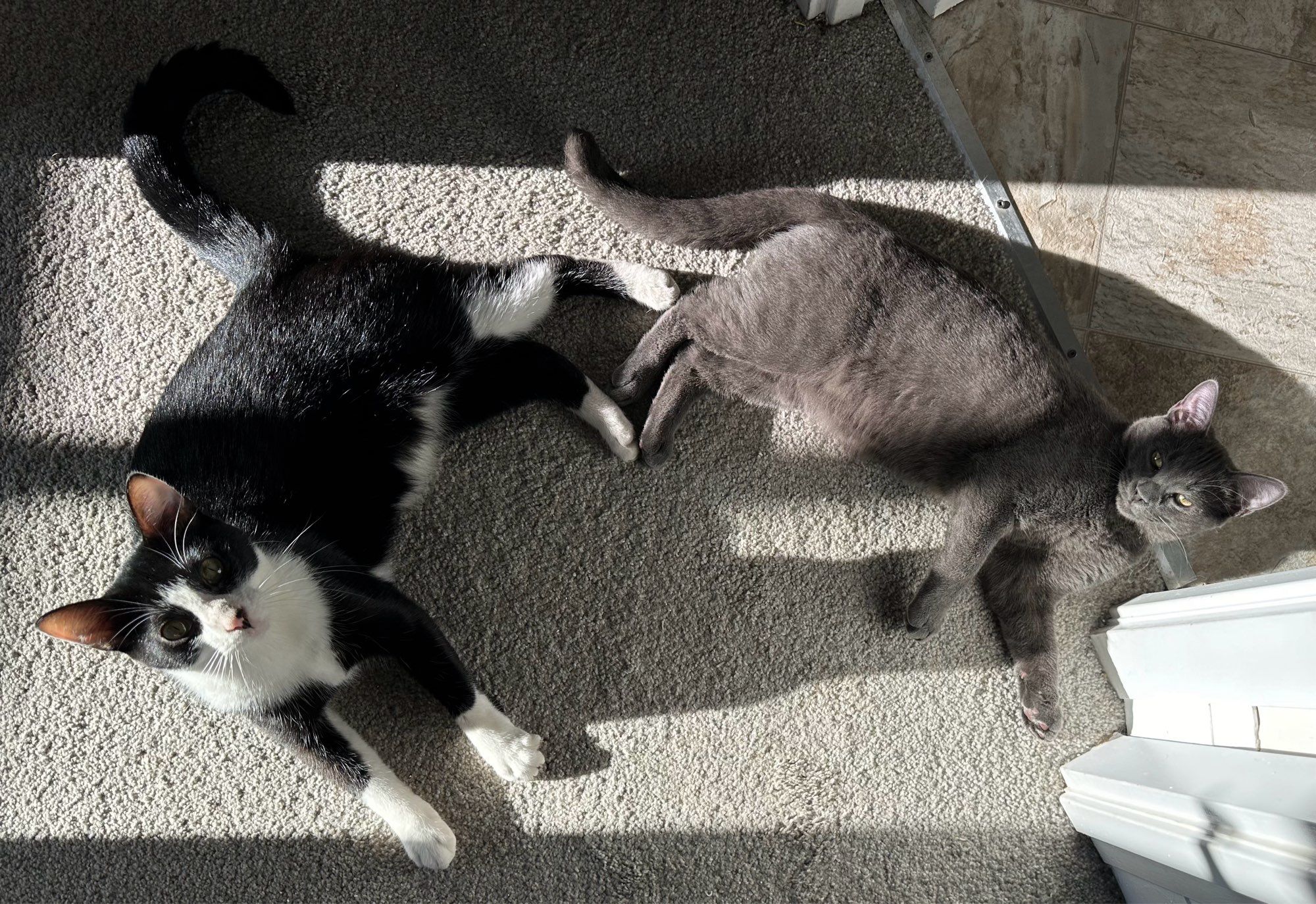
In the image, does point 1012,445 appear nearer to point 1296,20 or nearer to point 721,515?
point 721,515

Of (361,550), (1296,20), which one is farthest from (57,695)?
(1296,20)

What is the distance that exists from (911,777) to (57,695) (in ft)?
4.32

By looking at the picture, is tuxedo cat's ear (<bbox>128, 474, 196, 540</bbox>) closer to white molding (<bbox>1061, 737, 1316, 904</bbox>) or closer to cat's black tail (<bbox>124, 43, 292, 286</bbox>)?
cat's black tail (<bbox>124, 43, 292, 286</bbox>)

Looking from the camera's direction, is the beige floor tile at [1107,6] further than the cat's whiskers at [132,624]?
Yes

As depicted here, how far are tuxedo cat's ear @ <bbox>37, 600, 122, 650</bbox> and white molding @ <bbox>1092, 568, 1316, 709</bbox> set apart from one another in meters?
1.41

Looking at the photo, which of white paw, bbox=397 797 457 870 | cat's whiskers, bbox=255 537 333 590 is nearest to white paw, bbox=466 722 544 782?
white paw, bbox=397 797 457 870

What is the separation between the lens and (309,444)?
117cm

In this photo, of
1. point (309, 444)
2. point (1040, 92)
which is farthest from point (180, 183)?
point (1040, 92)

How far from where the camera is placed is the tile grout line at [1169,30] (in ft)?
5.16

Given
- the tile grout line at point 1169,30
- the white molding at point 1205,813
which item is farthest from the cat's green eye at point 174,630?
the tile grout line at point 1169,30

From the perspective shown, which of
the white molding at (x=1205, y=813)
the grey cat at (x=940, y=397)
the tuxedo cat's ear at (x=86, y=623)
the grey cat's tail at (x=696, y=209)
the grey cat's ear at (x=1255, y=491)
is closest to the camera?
the tuxedo cat's ear at (x=86, y=623)

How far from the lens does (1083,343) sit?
152cm

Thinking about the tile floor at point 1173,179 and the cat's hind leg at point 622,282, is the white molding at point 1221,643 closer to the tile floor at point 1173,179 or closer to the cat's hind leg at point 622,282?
the tile floor at point 1173,179

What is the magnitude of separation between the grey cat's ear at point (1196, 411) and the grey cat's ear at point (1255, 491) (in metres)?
0.08
